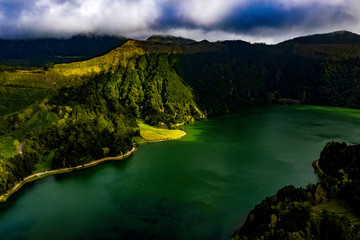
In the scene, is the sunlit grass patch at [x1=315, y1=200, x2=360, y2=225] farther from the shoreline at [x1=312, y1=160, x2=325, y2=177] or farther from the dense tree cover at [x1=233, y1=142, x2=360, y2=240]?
the shoreline at [x1=312, y1=160, x2=325, y2=177]

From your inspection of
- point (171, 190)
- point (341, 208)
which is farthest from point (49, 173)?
point (341, 208)

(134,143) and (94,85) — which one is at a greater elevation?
(94,85)

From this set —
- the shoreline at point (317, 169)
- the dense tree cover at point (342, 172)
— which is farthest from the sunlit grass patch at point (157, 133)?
the dense tree cover at point (342, 172)

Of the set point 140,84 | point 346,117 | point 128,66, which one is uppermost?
point 128,66

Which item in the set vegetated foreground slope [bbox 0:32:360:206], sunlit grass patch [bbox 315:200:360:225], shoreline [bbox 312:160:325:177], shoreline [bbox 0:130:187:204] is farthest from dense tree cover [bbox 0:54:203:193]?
sunlit grass patch [bbox 315:200:360:225]

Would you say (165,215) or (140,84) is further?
(140,84)

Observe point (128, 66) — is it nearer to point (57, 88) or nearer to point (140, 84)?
point (140, 84)

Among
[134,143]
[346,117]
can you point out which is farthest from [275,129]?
[134,143]

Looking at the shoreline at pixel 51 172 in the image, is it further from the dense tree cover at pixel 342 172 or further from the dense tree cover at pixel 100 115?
the dense tree cover at pixel 342 172
